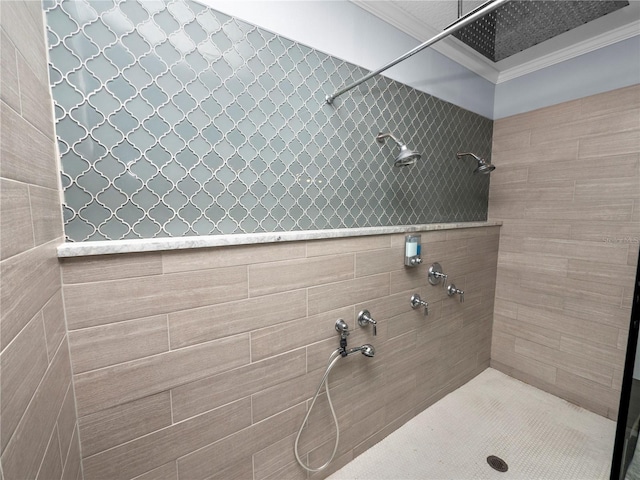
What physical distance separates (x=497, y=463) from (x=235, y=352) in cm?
151

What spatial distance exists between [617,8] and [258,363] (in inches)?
93.3

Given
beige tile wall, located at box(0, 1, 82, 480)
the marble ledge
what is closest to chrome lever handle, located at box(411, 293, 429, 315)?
the marble ledge

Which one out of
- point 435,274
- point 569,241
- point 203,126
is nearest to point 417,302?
point 435,274

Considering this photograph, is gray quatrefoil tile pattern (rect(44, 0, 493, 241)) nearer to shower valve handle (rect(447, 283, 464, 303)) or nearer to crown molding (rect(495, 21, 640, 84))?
shower valve handle (rect(447, 283, 464, 303))

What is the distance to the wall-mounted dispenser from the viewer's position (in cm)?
142

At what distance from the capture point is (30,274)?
515mm

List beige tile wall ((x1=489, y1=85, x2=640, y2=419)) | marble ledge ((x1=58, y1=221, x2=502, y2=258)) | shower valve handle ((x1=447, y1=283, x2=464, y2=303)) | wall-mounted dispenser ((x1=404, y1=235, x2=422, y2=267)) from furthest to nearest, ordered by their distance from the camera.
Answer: shower valve handle ((x1=447, y1=283, x2=464, y2=303))
beige tile wall ((x1=489, y1=85, x2=640, y2=419))
wall-mounted dispenser ((x1=404, y1=235, x2=422, y2=267))
marble ledge ((x1=58, y1=221, x2=502, y2=258))

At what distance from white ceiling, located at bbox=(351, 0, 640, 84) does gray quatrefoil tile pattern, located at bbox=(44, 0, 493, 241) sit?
33 centimetres

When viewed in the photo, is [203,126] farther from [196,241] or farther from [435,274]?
[435,274]

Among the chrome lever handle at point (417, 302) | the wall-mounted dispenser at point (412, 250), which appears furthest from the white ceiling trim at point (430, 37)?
the chrome lever handle at point (417, 302)

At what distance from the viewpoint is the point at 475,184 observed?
1934 mm

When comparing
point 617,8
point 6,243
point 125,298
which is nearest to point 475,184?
point 617,8

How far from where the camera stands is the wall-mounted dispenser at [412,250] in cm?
142

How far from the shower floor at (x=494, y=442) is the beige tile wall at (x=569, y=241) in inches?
9.0
